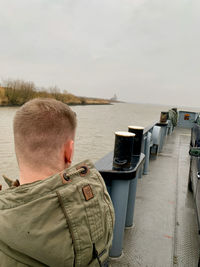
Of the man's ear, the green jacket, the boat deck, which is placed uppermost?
the man's ear

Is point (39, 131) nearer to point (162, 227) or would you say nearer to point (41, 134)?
point (41, 134)

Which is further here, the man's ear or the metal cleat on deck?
the metal cleat on deck

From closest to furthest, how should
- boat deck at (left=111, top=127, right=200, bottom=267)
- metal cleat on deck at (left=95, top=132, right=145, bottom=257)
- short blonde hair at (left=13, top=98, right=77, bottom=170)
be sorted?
short blonde hair at (left=13, top=98, right=77, bottom=170), metal cleat on deck at (left=95, top=132, right=145, bottom=257), boat deck at (left=111, top=127, right=200, bottom=267)

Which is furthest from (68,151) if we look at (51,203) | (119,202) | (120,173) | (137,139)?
(137,139)

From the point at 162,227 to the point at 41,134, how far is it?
7.78 feet

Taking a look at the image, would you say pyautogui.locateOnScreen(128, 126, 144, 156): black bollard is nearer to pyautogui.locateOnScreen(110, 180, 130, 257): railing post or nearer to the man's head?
pyautogui.locateOnScreen(110, 180, 130, 257): railing post

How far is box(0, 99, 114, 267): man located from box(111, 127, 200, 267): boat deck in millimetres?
1483

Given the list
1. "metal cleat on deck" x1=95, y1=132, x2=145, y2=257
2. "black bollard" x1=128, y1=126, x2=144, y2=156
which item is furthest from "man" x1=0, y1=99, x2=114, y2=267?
"black bollard" x1=128, y1=126, x2=144, y2=156

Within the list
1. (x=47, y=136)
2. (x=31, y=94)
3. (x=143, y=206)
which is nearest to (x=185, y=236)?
(x=143, y=206)

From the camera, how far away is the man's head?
0.97m

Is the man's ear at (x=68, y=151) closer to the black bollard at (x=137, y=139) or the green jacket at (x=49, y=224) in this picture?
the green jacket at (x=49, y=224)

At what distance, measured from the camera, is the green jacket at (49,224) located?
832mm

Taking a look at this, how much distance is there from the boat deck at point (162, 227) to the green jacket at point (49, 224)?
151 cm

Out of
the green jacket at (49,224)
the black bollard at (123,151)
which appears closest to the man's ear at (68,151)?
the green jacket at (49,224)
